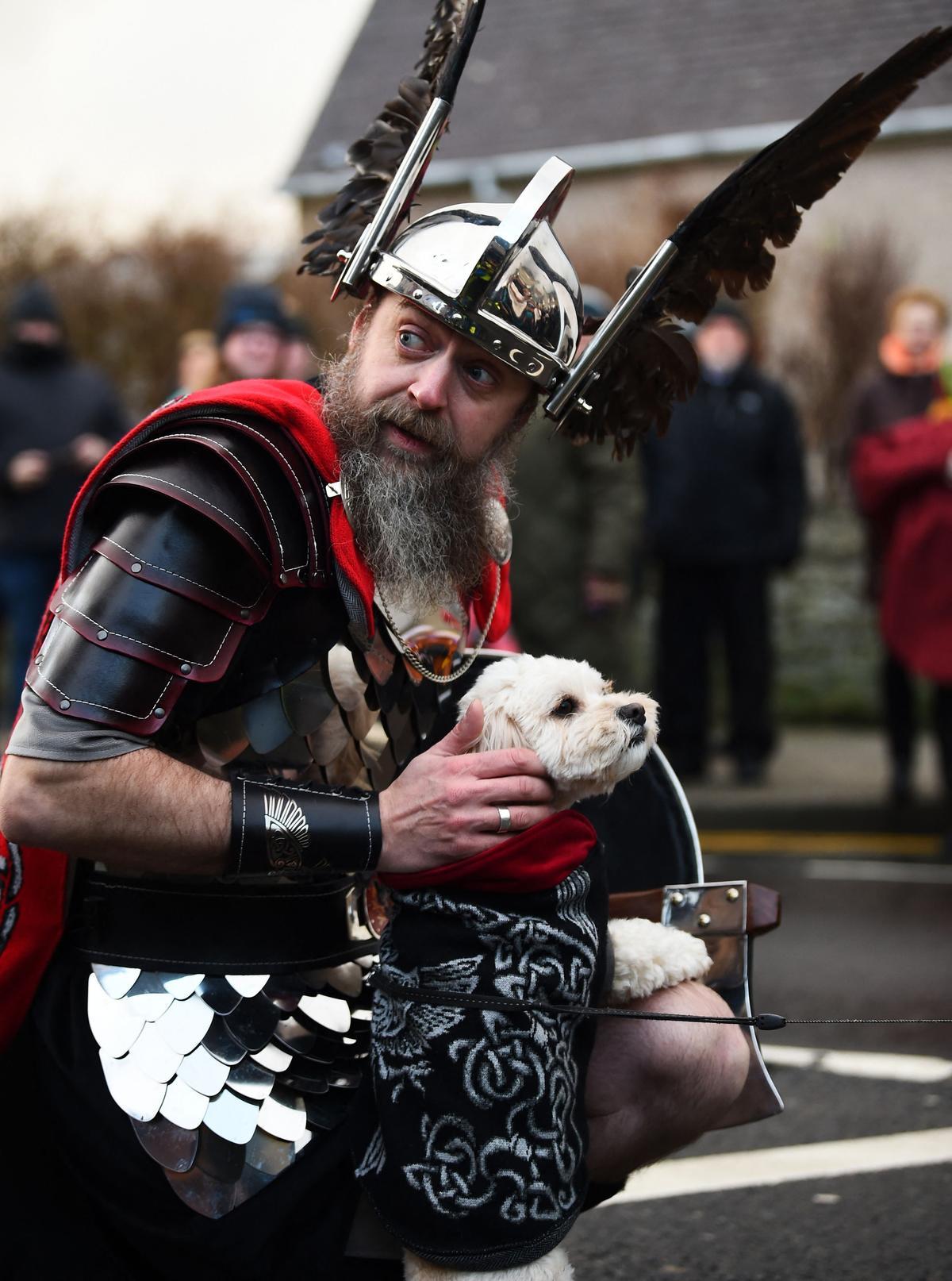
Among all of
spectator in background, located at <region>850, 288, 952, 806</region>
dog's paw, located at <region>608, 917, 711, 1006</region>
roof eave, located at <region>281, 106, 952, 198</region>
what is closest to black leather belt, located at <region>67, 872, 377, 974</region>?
dog's paw, located at <region>608, 917, 711, 1006</region>

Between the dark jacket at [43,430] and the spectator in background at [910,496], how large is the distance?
3594mm

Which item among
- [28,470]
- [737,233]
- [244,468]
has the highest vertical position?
[737,233]

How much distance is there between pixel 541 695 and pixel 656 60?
1953 cm

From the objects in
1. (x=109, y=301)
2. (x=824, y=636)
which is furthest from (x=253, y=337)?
(x=109, y=301)

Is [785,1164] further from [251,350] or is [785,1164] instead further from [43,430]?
[43,430]

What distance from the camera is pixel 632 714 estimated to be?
7.59 ft

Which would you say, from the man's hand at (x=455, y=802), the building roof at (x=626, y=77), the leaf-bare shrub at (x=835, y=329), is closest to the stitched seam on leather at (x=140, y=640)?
the man's hand at (x=455, y=802)

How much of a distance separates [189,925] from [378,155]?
1.38 metres

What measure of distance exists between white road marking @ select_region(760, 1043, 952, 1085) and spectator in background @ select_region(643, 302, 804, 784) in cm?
388

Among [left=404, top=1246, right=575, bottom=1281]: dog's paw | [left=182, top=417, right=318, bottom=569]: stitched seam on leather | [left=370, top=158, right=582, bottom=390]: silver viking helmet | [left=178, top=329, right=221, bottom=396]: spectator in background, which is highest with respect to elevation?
[left=370, top=158, right=582, bottom=390]: silver viking helmet

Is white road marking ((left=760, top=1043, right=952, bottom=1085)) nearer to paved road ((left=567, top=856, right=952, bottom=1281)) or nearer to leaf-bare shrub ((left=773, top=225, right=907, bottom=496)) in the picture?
paved road ((left=567, top=856, right=952, bottom=1281))

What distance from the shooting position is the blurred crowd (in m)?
7.12

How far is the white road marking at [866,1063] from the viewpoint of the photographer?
4.15 metres

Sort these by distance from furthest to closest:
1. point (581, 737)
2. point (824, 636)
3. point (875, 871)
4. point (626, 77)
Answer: point (626, 77) → point (824, 636) → point (875, 871) → point (581, 737)
